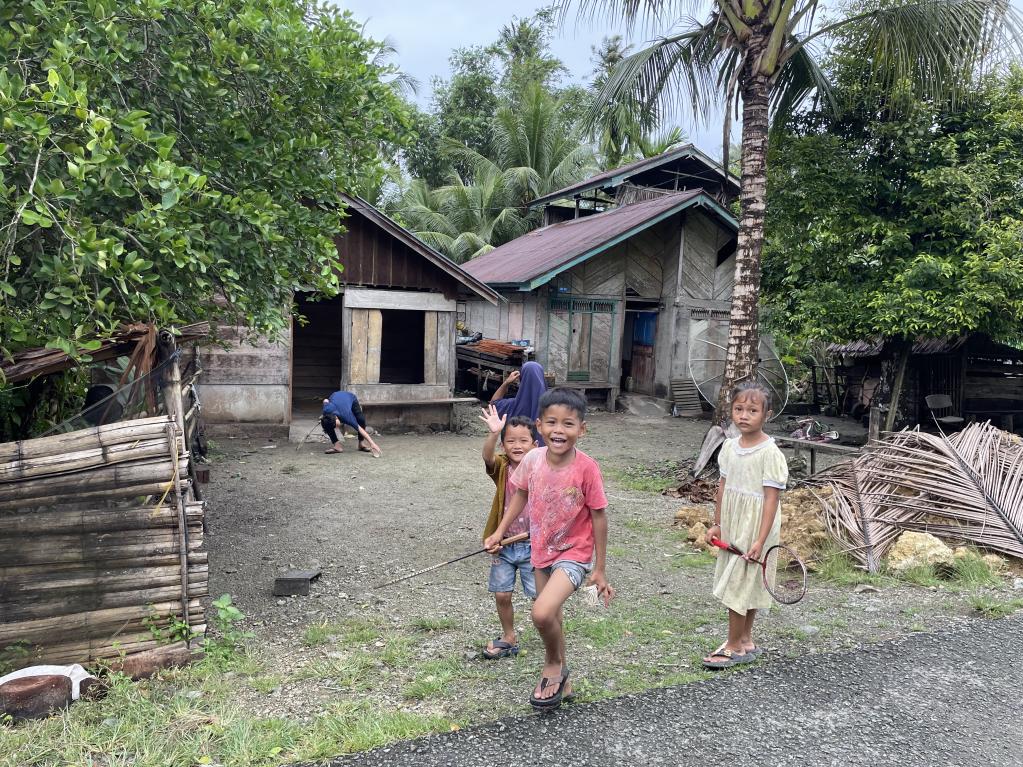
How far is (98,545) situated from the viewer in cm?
357

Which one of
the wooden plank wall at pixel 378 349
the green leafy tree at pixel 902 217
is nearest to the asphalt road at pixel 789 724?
the green leafy tree at pixel 902 217

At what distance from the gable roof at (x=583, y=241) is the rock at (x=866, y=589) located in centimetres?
1033

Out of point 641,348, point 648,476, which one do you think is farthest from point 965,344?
point 648,476

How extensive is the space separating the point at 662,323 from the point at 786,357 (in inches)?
121

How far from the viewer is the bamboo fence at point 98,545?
348 cm

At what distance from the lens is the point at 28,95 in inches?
142

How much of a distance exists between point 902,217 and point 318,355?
1195 cm

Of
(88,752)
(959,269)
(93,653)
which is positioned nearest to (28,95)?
(93,653)

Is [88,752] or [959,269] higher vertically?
[959,269]

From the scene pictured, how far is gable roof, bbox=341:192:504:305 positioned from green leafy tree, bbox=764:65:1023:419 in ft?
16.1

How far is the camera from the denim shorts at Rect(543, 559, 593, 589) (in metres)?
3.30

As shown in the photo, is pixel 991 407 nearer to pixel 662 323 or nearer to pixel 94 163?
pixel 662 323

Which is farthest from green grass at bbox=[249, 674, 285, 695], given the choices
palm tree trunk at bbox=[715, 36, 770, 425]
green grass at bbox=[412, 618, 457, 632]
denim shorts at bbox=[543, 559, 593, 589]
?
palm tree trunk at bbox=[715, 36, 770, 425]

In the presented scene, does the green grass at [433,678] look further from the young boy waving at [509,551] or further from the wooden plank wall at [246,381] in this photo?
the wooden plank wall at [246,381]
